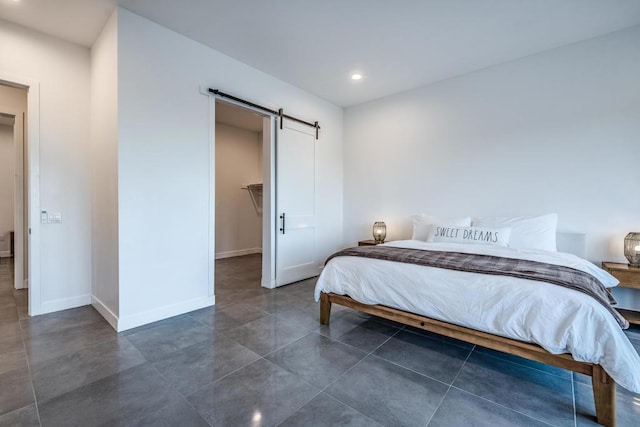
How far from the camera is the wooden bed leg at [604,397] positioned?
1.54 meters

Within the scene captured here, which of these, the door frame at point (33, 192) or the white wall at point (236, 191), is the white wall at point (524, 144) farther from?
the door frame at point (33, 192)

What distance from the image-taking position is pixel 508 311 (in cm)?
184

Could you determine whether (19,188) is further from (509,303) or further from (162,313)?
(509,303)

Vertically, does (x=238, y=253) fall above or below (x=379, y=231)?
below

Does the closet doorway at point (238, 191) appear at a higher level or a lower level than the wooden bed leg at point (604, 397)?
higher

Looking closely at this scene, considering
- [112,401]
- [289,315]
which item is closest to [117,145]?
[112,401]

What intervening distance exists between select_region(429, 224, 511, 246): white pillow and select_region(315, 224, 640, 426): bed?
42 centimetres

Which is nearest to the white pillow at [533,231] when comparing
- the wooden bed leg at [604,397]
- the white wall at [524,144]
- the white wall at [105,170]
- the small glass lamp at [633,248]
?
the white wall at [524,144]

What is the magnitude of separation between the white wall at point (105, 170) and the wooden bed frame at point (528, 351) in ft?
7.93

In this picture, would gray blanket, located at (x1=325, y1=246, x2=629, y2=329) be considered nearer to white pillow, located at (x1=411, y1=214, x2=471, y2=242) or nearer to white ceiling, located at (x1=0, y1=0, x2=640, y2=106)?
white pillow, located at (x1=411, y1=214, x2=471, y2=242)

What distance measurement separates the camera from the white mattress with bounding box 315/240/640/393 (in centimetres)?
154

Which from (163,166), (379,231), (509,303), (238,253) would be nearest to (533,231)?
(509,303)

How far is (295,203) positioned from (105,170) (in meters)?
2.34

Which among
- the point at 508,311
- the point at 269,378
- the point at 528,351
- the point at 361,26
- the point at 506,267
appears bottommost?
the point at 269,378
